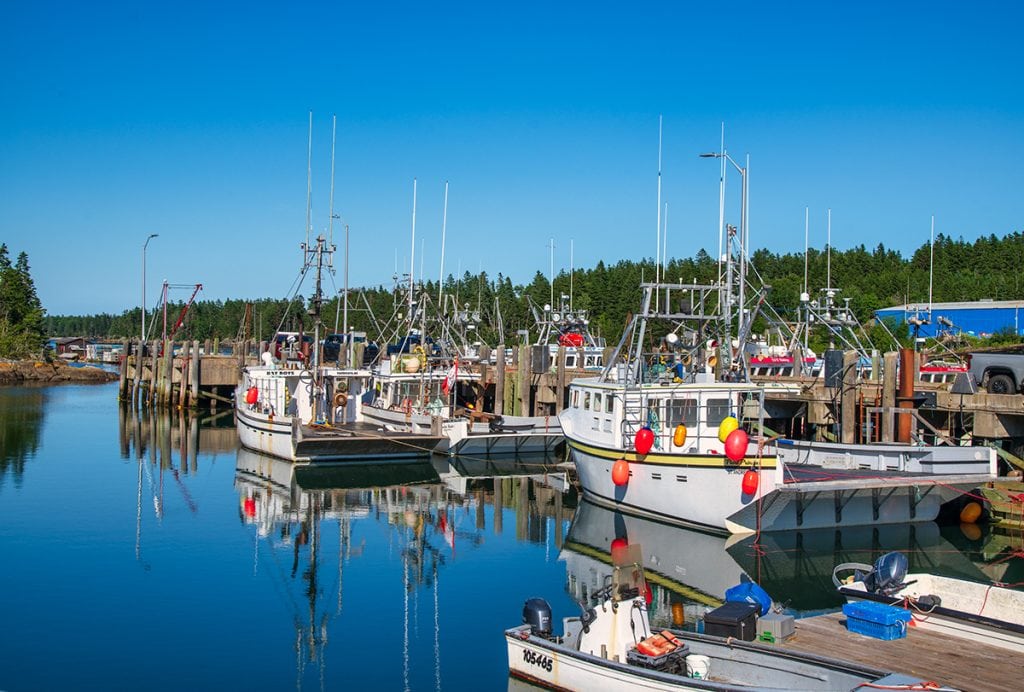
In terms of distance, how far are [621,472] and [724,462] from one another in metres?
3.60

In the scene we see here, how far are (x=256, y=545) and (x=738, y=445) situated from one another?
466 inches

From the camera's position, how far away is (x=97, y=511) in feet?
91.7

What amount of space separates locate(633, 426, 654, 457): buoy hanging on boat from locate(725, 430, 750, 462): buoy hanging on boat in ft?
8.86

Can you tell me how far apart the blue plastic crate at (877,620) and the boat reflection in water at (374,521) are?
603cm

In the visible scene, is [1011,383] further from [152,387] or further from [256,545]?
[152,387]

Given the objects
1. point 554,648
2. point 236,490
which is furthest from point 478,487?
point 554,648

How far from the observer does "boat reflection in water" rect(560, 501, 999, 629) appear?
1956 centimetres

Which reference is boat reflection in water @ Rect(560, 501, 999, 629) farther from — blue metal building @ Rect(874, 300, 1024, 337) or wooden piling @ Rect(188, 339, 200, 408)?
wooden piling @ Rect(188, 339, 200, 408)

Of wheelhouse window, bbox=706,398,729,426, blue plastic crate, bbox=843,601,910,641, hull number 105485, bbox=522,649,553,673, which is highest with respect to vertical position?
wheelhouse window, bbox=706,398,729,426

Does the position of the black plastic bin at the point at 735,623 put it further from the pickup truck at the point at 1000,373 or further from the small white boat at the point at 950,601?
the pickup truck at the point at 1000,373

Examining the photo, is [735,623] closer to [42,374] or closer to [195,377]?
[195,377]

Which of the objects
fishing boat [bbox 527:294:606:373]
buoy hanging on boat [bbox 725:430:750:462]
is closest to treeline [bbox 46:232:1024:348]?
fishing boat [bbox 527:294:606:373]

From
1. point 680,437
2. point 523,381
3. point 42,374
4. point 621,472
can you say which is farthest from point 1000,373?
point 42,374

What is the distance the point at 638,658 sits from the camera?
1261cm
